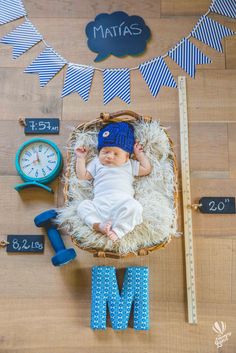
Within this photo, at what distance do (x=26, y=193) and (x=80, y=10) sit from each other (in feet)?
2.78

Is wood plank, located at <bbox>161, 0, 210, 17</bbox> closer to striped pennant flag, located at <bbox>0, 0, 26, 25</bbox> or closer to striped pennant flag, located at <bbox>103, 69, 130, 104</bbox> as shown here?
striped pennant flag, located at <bbox>103, 69, 130, 104</bbox>

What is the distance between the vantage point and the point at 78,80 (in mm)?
1602

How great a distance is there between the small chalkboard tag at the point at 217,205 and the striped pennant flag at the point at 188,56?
53cm

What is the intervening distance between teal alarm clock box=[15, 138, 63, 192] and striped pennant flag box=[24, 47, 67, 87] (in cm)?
29

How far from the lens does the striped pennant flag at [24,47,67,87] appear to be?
1.61 m

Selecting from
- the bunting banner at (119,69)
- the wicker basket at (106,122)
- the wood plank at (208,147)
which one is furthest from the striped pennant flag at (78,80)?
the wood plank at (208,147)

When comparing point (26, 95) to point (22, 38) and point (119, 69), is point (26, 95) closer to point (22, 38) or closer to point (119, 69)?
point (22, 38)

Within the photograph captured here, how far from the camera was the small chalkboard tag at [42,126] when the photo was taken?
1.53 m

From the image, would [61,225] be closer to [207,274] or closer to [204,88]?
[207,274]

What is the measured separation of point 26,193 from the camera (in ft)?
4.87

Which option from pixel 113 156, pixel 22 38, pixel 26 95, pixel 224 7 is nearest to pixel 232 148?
pixel 113 156

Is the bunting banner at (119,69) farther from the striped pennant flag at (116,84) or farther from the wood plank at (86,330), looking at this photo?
the wood plank at (86,330)

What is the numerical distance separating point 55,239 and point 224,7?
1.23 meters

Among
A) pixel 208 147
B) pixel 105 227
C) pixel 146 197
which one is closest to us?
pixel 105 227
